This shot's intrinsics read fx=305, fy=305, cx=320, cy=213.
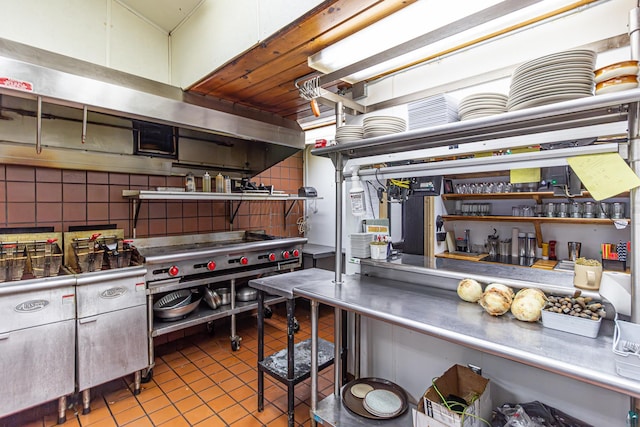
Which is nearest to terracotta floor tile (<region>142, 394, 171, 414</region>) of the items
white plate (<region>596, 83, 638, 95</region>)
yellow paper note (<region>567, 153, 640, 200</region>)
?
yellow paper note (<region>567, 153, 640, 200</region>)

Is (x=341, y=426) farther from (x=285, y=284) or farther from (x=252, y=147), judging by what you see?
(x=252, y=147)

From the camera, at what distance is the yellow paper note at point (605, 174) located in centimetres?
97

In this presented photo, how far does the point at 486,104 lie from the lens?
1.25 meters

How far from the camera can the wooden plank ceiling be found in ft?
5.06

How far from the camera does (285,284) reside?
6.02ft

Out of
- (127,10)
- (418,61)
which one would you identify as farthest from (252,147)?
(418,61)

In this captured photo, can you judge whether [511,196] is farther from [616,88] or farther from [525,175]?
[616,88]

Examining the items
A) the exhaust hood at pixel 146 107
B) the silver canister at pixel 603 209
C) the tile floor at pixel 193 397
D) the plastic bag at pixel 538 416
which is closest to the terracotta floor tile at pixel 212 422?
the tile floor at pixel 193 397

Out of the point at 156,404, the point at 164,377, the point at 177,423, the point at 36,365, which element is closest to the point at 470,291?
the point at 177,423

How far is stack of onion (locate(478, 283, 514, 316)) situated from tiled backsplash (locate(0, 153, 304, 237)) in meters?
2.79

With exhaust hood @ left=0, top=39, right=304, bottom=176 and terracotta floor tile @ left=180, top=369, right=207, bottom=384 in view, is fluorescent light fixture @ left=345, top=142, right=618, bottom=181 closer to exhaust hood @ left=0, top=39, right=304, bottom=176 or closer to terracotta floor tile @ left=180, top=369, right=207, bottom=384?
exhaust hood @ left=0, top=39, right=304, bottom=176

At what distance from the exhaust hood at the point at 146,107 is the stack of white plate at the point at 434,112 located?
1797 mm

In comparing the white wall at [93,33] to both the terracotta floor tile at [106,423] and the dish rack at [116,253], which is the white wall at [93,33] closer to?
the dish rack at [116,253]

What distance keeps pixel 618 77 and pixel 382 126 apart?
0.86 m
